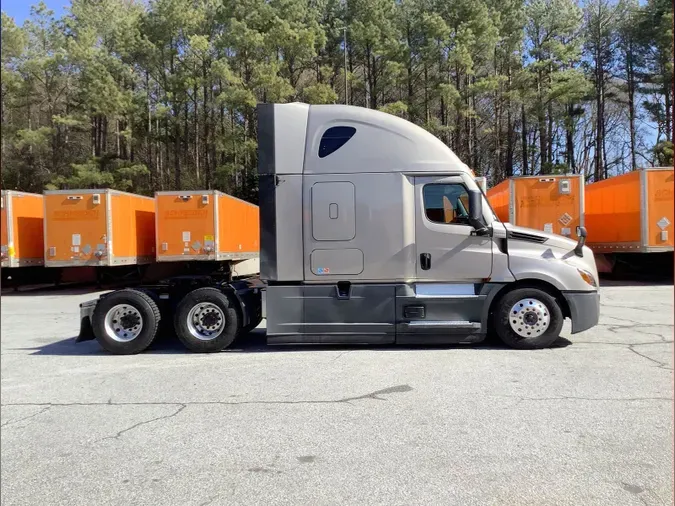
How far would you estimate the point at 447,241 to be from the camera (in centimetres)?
711

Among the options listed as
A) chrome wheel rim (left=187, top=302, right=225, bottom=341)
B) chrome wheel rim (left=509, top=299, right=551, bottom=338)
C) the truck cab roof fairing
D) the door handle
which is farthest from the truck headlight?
chrome wheel rim (left=187, top=302, right=225, bottom=341)

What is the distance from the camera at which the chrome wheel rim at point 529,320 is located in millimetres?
7062

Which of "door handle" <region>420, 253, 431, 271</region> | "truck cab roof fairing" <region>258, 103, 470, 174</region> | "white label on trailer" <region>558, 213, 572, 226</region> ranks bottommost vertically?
"door handle" <region>420, 253, 431, 271</region>

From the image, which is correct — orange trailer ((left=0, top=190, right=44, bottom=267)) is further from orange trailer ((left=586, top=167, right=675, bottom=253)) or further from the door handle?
orange trailer ((left=586, top=167, right=675, bottom=253))

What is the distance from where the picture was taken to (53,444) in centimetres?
409

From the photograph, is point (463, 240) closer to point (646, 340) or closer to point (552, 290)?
point (552, 290)

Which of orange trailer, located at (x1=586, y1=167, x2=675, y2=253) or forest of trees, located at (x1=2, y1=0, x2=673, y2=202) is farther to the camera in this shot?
forest of trees, located at (x1=2, y1=0, x2=673, y2=202)

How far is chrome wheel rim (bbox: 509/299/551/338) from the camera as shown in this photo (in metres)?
7.06

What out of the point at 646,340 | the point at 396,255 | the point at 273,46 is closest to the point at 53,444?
the point at 396,255

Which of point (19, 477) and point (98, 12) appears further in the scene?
point (98, 12)

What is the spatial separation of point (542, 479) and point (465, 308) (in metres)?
3.78

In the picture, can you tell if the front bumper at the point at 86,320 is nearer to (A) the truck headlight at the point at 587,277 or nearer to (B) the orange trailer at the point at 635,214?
(A) the truck headlight at the point at 587,277

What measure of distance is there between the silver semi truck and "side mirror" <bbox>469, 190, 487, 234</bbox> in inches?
0.6

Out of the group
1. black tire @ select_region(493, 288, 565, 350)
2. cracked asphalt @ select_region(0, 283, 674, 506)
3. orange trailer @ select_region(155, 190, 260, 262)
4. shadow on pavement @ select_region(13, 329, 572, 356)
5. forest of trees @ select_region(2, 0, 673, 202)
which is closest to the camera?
cracked asphalt @ select_region(0, 283, 674, 506)
